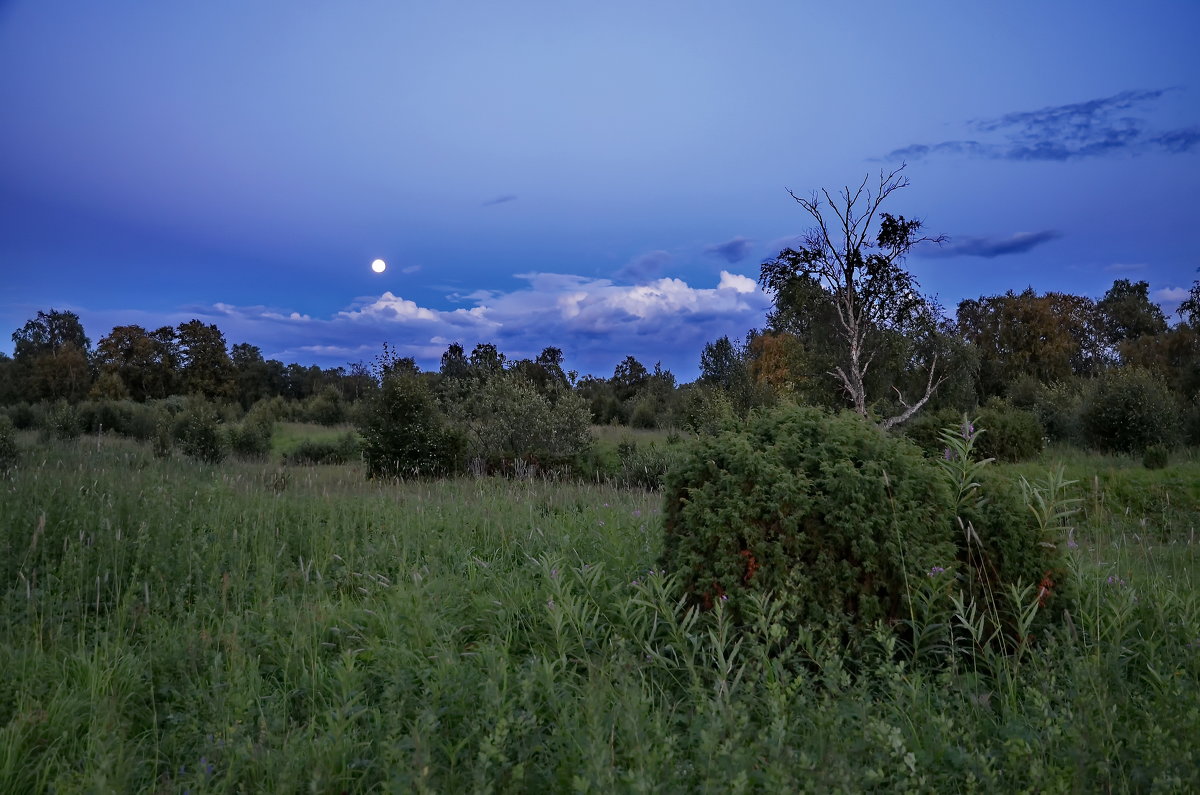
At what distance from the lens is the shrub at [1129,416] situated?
18688 millimetres

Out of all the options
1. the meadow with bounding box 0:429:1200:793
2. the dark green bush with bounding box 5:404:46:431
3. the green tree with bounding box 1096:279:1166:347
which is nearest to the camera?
the meadow with bounding box 0:429:1200:793

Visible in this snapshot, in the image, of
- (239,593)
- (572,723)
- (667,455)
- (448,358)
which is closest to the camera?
(572,723)

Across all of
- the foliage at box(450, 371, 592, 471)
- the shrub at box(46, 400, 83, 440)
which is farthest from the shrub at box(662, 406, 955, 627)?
the shrub at box(46, 400, 83, 440)

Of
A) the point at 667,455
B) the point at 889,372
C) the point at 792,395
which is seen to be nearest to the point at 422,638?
the point at 667,455

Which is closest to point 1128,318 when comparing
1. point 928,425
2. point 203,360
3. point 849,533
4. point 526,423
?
point 928,425

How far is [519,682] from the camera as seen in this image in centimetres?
277

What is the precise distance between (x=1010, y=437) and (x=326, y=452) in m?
18.6

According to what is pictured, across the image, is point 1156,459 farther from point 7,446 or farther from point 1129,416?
point 7,446

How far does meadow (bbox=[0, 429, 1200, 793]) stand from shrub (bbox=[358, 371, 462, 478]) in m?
7.30

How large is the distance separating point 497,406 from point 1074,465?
13.6 m

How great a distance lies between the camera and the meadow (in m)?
2.24

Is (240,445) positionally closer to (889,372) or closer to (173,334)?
(889,372)

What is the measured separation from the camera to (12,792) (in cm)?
273

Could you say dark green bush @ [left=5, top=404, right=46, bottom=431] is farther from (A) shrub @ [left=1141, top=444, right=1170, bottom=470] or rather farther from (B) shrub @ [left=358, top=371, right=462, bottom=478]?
(A) shrub @ [left=1141, top=444, right=1170, bottom=470]
